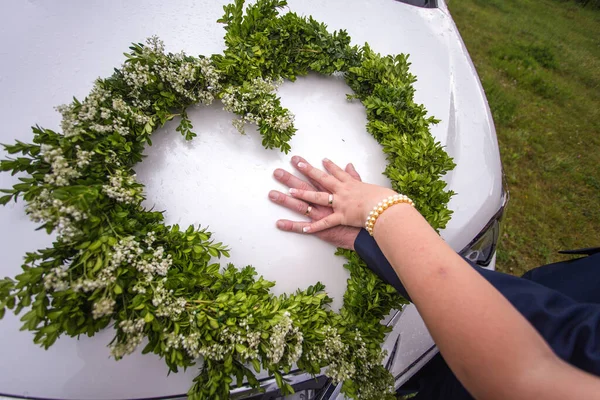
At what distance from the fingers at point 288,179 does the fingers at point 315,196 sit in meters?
0.05

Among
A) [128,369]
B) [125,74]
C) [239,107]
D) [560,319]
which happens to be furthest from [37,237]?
[560,319]

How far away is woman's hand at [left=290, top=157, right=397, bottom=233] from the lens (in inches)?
59.8

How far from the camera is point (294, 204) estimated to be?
1.67 m

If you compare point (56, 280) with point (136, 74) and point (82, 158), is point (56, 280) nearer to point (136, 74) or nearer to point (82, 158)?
point (82, 158)

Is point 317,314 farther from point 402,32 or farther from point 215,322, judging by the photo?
point 402,32

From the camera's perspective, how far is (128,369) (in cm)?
143

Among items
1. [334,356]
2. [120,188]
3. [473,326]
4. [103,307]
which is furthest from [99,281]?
[473,326]

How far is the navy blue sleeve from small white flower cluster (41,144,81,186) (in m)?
1.51

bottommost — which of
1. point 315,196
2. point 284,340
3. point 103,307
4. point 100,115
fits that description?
point 284,340

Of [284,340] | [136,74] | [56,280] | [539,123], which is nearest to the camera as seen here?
[56,280]

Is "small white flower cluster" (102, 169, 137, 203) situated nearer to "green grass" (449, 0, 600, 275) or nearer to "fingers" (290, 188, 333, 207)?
"fingers" (290, 188, 333, 207)

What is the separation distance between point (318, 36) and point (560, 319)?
5.55 ft

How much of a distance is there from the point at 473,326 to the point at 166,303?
1.05 m

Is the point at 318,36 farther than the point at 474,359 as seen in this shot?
Yes
